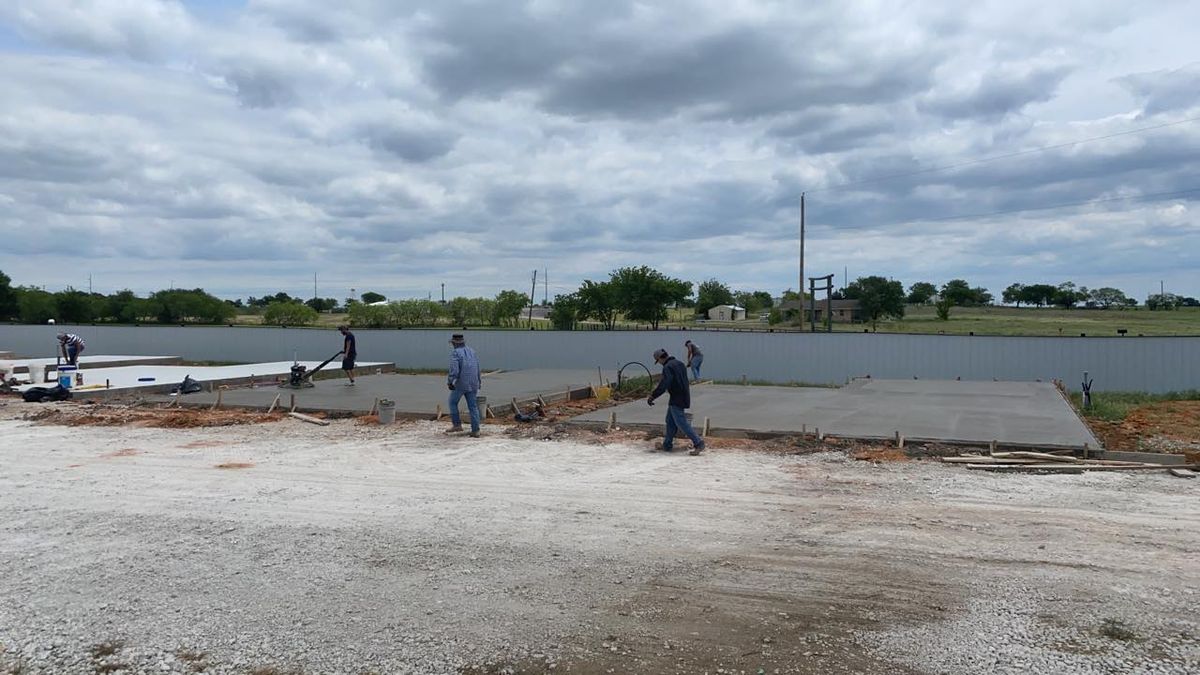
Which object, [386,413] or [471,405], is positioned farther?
[386,413]

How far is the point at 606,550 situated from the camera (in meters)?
6.63

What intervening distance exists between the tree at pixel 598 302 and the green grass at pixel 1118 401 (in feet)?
97.4

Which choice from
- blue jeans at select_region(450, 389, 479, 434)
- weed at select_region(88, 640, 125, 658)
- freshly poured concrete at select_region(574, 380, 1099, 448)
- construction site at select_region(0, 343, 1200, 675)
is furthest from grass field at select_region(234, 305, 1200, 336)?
weed at select_region(88, 640, 125, 658)

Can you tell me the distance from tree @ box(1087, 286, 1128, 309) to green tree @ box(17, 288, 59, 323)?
7095 centimetres

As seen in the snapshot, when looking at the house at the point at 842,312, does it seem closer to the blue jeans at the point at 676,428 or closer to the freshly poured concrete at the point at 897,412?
the freshly poured concrete at the point at 897,412

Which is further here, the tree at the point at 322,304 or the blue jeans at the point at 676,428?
the tree at the point at 322,304

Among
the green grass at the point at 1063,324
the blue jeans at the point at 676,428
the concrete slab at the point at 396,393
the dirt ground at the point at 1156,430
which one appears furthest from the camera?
the green grass at the point at 1063,324

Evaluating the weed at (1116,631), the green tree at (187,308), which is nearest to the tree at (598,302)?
the green tree at (187,308)

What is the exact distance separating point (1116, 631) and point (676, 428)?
714 cm

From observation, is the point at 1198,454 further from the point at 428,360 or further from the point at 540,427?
the point at 428,360

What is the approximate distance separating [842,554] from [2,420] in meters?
16.1

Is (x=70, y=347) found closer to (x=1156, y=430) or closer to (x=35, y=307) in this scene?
(x=1156, y=430)

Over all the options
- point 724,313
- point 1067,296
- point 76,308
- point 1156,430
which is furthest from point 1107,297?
point 76,308

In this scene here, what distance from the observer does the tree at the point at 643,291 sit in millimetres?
48219
